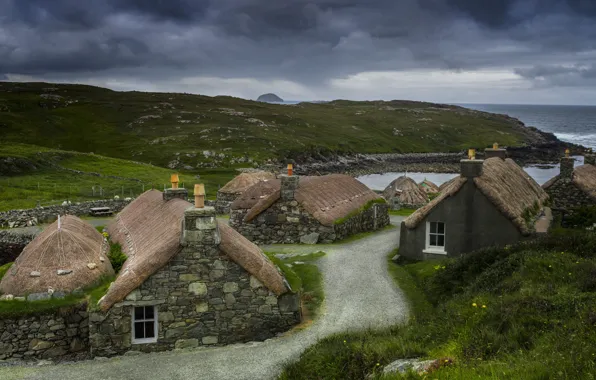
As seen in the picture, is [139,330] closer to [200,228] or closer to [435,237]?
[200,228]

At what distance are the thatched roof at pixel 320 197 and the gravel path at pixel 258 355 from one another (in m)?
9.17

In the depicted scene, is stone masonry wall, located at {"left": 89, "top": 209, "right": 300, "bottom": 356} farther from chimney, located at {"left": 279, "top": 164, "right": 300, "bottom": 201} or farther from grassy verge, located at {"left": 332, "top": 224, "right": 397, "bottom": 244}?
chimney, located at {"left": 279, "top": 164, "right": 300, "bottom": 201}

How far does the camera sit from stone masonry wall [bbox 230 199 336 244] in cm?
3253

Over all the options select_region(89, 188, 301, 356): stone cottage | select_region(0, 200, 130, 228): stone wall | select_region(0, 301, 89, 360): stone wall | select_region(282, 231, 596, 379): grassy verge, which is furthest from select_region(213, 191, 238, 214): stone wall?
select_region(282, 231, 596, 379): grassy verge

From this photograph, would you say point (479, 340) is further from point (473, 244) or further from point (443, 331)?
point (473, 244)

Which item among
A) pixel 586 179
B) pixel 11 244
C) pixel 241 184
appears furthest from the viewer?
pixel 241 184

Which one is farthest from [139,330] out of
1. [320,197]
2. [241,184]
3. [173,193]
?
[241,184]

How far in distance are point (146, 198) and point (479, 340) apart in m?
21.5

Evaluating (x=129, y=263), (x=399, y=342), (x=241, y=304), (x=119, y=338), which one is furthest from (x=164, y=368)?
(x=399, y=342)

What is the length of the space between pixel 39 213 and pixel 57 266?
1105 inches

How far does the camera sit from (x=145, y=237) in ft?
75.9

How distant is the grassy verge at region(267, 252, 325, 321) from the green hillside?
77.6m

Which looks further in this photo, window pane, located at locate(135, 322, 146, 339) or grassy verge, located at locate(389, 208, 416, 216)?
grassy verge, located at locate(389, 208, 416, 216)

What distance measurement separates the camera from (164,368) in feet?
56.5
